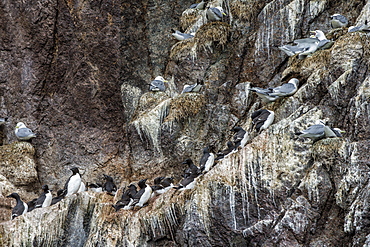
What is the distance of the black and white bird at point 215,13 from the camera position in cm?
1719

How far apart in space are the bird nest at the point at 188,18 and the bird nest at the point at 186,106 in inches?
128

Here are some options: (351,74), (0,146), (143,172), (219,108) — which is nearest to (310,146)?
(351,74)

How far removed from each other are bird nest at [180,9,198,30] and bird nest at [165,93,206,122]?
3.25 m

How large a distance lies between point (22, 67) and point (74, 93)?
5.88 ft

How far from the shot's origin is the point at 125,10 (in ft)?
61.7

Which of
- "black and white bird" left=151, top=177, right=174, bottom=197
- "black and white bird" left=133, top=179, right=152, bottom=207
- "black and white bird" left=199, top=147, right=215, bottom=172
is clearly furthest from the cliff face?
"black and white bird" left=151, top=177, right=174, bottom=197

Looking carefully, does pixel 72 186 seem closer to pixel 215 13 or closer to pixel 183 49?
pixel 183 49

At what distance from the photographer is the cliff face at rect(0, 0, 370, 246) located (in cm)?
1192

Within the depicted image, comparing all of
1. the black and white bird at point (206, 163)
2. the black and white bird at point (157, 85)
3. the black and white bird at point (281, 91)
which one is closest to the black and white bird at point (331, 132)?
the black and white bird at point (281, 91)

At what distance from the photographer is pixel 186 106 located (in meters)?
16.1

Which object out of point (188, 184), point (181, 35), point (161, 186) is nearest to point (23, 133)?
point (161, 186)

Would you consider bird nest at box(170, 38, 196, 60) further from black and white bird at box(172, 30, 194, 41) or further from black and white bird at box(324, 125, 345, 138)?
black and white bird at box(324, 125, 345, 138)

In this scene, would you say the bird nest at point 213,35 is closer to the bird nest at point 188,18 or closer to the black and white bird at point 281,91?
the bird nest at point 188,18

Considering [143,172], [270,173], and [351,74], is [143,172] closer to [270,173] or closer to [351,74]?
[270,173]
